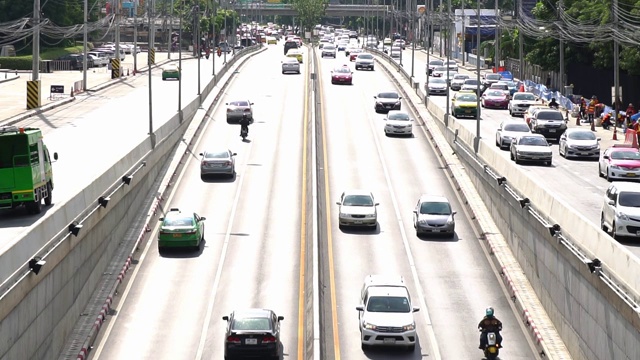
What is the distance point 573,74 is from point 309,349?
83.1 meters

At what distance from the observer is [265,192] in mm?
59062

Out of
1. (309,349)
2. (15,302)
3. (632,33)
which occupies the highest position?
(632,33)

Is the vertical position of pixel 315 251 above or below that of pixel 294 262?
above

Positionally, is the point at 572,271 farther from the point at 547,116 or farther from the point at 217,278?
the point at 547,116

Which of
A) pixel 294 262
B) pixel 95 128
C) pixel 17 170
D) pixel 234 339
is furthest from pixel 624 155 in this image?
pixel 95 128

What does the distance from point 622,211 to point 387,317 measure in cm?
820

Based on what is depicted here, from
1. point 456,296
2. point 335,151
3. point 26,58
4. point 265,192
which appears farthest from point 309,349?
point 26,58

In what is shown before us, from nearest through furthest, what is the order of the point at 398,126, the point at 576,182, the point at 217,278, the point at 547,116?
1. the point at 217,278
2. the point at 576,182
3. the point at 547,116
4. the point at 398,126

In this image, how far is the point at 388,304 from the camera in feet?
117

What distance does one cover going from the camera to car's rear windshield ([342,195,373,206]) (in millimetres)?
52062

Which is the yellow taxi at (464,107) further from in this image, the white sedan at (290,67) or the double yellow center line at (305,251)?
the white sedan at (290,67)

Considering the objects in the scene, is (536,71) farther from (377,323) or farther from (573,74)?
(377,323)

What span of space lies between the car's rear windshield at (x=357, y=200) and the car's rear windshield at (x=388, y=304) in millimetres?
16437

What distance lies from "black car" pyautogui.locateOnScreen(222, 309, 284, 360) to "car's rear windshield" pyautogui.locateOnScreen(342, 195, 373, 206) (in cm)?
1883
